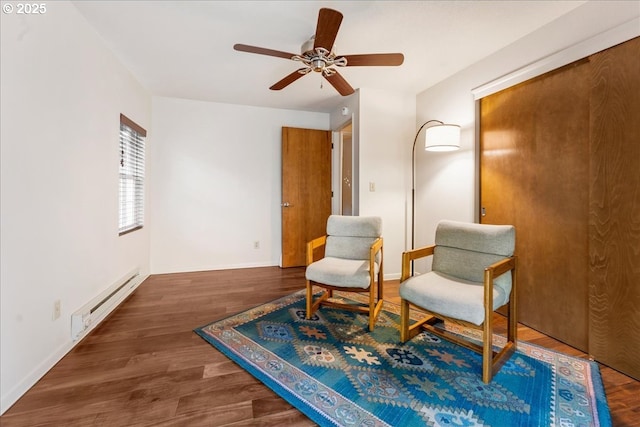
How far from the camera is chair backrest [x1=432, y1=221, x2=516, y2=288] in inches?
77.2

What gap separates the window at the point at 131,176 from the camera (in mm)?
3014

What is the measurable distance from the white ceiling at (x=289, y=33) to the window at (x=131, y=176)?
630 mm

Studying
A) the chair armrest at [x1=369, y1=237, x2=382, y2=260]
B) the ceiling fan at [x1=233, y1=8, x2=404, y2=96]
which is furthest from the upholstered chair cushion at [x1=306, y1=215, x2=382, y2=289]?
the ceiling fan at [x1=233, y1=8, x2=404, y2=96]

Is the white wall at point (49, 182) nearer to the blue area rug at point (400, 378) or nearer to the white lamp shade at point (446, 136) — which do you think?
the blue area rug at point (400, 378)

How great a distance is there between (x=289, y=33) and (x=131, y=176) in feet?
7.83

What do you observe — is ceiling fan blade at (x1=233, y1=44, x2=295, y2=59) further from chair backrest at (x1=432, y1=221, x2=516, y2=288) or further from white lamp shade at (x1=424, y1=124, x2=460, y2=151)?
chair backrest at (x1=432, y1=221, x2=516, y2=288)

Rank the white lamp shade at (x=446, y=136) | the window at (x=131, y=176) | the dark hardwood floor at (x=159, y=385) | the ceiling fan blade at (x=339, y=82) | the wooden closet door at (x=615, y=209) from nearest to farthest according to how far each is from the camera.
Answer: the dark hardwood floor at (x=159, y=385)
the wooden closet door at (x=615, y=209)
the ceiling fan blade at (x=339, y=82)
the white lamp shade at (x=446, y=136)
the window at (x=131, y=176)

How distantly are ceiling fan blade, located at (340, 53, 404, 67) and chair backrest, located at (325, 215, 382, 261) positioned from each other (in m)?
1.34

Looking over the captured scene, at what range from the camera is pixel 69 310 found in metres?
1.96

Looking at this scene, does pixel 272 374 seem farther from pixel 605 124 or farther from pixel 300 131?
pixel 300 131

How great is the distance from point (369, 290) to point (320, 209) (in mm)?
2345

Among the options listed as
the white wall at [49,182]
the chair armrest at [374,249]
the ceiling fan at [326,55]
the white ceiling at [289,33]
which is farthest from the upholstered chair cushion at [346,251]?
the white wall at [49,182]

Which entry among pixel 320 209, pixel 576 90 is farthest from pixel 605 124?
pixel 320 209

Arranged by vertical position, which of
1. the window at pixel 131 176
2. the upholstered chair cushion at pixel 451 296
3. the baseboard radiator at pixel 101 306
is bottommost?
the baseboard radiator at pixel 101 306
